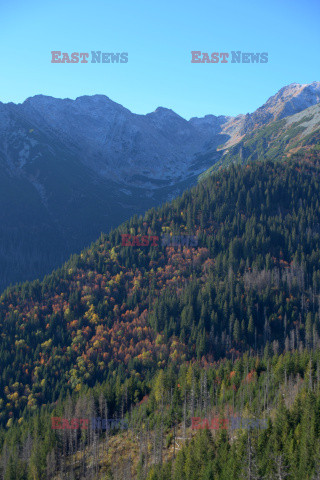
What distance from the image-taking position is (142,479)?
11000 cm

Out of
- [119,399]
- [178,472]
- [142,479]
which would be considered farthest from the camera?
[119,399]

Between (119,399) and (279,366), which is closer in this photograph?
(279,366)

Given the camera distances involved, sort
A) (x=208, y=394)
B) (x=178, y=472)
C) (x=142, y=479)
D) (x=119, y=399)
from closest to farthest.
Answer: (x=178, y=472)
(x=142, y=479)
(x=208, y=394)
(x=119, y=399)

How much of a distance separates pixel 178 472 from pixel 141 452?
63.6ft

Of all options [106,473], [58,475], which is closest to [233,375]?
[106,473]

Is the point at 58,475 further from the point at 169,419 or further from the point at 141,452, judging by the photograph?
the point at 169,419

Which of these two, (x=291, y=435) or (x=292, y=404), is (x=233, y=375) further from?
(x=291, y=435)

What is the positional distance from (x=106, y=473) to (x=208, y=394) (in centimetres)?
3712

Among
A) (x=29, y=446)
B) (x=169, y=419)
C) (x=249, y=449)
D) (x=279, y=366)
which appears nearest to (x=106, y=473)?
(x=169, y=419)

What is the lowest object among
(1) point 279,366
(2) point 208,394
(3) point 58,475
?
(3) point 58,475

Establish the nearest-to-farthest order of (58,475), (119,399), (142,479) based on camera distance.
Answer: (142,479) → (58,475) → (119,399)

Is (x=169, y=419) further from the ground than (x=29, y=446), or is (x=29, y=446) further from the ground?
(x=169, y=419)

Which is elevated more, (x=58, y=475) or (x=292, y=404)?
(x=292, y=404)

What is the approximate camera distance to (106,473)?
11888 centimetres
